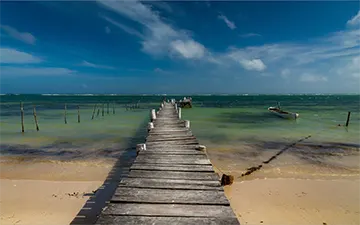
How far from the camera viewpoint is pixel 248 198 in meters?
7.58

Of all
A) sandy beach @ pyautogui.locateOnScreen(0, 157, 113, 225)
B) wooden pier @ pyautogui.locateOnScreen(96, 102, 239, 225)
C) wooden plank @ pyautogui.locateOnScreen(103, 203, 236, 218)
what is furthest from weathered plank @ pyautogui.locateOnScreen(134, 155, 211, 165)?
wooden plank @ pyautogui.locateOnScreen(103, 203, 236, 218)

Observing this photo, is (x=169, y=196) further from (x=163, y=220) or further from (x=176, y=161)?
(x=176, y=161)

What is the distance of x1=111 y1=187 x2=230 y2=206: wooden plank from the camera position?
4.53 meters

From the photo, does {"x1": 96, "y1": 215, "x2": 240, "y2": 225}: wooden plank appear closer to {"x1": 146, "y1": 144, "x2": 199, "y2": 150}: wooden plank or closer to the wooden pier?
the wooden pier

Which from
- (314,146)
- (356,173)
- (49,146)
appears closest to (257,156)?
(356,173)

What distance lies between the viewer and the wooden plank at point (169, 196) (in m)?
4.53

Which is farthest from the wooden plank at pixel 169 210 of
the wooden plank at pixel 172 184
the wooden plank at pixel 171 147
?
the wooden plank at pixel 171 147

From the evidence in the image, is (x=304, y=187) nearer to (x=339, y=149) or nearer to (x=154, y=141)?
(x=154, y=141)

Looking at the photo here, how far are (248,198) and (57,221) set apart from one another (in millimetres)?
5570

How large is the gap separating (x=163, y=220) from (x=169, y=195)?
92 cm

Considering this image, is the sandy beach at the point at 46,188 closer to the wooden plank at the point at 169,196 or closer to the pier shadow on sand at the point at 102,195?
the pier shadow on sand at the point at 102,195

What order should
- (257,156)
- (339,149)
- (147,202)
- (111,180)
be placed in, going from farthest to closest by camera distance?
(339,149), (257,156), (111,180), (147,202)

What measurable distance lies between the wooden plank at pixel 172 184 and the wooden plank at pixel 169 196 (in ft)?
0.54

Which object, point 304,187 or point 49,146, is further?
point 49,146
